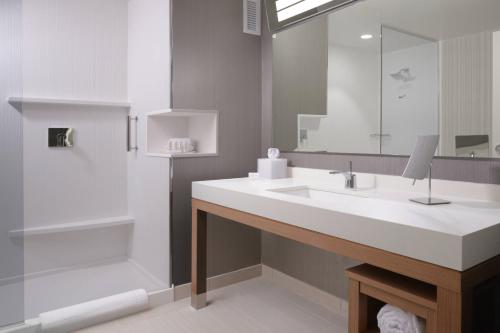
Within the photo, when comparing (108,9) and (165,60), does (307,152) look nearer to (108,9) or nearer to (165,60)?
(165,60)

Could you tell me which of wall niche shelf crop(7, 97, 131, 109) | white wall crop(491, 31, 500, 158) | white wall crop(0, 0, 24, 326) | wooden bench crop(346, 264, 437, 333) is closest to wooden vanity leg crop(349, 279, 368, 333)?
wooden bench crop(346, 264, 437, 333)

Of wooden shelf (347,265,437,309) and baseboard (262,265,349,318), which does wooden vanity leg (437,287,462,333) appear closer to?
wooden shelf (347,265,437,309)

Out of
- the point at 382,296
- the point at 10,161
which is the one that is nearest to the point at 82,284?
the point at 10,161

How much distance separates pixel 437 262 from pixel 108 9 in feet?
9.88

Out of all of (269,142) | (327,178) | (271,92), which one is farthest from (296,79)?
(327,178)

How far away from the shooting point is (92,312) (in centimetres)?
205

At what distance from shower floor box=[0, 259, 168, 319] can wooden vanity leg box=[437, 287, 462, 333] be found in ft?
5.82

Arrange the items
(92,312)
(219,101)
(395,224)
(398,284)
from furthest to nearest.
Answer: (219,101)
(92,312)
(398,284)
(395,224)

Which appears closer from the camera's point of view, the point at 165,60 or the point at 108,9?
the point at 165,60

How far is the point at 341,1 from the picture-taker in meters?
2.06

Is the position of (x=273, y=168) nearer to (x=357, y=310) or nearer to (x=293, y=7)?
(x=293, y=7)

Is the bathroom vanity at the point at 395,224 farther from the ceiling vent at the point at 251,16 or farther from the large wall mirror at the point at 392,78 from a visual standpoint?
the ceiling vent at the point at 251,16

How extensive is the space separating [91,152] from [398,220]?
2.54 metres

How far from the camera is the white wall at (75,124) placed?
271cm
